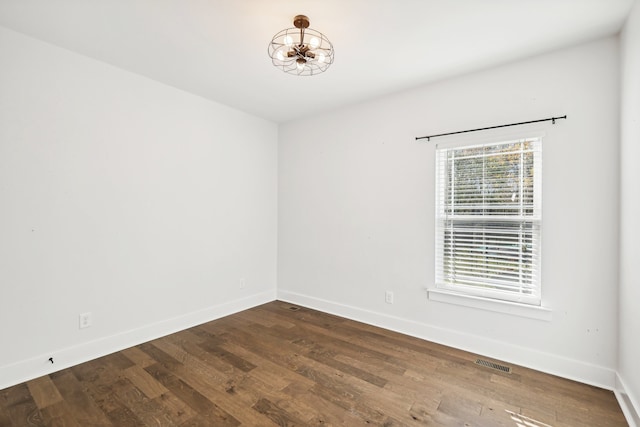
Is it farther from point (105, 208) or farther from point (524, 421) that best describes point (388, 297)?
point (105, 208)

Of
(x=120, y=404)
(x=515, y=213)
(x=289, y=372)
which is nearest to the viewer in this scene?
(x=120, y=404)

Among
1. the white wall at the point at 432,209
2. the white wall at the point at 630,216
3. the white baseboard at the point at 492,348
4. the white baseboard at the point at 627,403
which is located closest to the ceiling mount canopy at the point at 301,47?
the white wall at the point at 432,209

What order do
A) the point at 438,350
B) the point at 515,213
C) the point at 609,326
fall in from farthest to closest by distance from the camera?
the point at 438,350
the point at 515,213
the point at 609,326

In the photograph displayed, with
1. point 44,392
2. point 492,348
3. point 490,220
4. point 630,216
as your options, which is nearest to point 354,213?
point 490,220

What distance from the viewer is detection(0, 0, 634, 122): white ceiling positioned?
1915 millimetres

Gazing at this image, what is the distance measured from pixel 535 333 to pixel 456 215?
44.7 inches

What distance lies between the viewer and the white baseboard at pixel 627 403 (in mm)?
1753

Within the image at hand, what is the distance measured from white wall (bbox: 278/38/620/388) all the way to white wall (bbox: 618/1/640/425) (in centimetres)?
13

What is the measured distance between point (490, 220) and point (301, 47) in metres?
2.11

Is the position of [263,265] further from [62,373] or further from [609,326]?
[609,326]

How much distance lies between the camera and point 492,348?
264 cm

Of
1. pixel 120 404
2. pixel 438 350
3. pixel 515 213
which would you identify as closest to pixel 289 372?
pixel 120 404

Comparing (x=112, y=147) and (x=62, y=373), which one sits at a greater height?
(x=112, y=147)

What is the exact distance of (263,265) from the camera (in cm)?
419
